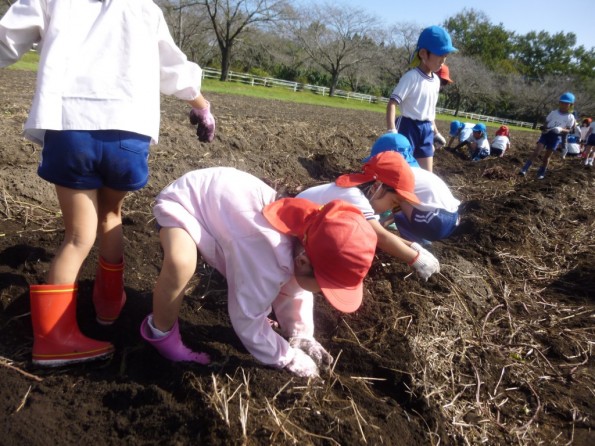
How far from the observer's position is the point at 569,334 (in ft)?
10.2

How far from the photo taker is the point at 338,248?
181cm

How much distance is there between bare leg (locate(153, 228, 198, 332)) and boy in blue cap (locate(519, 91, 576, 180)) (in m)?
8.82

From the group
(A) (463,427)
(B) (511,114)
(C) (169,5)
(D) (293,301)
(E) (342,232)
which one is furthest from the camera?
(B) (511,114)

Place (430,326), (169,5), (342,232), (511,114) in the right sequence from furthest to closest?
(511,114)
(169,5)
(430,326)
(342,232)

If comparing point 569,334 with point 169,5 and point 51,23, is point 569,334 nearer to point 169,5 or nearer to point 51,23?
point 51,23

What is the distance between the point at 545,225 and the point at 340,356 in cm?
348

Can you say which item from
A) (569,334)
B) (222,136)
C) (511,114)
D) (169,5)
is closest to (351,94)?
(169,5)

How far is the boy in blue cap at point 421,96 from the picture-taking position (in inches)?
173

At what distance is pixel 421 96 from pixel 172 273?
354cm

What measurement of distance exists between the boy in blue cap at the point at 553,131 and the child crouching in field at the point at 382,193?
24.6 ft

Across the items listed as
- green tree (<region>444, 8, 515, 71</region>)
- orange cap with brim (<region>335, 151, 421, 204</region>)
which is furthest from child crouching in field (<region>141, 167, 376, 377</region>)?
green tree (<region>444, 8, 515, 71</region>)

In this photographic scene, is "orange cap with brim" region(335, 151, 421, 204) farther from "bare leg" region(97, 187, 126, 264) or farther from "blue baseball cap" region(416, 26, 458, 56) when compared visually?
"blue baseball cap" region(416, 26, 458, 56)

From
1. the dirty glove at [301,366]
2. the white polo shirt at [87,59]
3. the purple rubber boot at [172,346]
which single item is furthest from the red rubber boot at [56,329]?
the dirty glove at [301,366]

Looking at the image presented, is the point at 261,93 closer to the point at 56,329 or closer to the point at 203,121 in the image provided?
the point at 203,121
